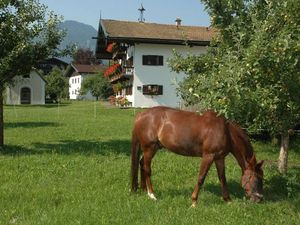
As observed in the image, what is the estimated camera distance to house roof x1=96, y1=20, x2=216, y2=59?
49.1 m

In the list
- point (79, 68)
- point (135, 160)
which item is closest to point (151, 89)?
point (135, 160)

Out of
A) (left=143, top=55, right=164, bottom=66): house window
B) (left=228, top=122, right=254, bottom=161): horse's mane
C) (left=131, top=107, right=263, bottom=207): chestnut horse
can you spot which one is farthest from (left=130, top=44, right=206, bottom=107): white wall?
(left=228, top=122, right=254, bottom=161): horse's mane

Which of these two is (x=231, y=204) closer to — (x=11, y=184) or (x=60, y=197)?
(x=60, y=197)

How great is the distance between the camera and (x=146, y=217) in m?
8.41

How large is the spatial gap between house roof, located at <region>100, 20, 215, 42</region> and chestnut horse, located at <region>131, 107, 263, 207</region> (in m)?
38.7

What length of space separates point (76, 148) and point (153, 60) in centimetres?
3403

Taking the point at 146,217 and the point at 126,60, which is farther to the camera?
the point at 126,60

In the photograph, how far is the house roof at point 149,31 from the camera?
49562mm

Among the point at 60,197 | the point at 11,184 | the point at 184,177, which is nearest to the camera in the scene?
the point at 60,197

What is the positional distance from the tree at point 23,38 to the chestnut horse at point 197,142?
7798 mm

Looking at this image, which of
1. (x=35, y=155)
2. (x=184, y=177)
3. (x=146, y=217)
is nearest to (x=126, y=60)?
(x=35, y=155)

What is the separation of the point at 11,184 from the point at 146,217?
4098mm

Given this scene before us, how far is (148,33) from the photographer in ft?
168

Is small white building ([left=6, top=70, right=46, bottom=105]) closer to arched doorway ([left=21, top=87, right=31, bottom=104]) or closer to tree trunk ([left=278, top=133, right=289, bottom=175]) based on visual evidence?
arched doorway ([left=21, top=87, right=31, bottom=104])
